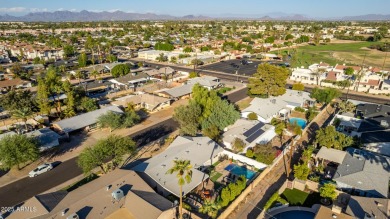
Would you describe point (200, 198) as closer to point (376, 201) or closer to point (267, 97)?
point (376, 201)

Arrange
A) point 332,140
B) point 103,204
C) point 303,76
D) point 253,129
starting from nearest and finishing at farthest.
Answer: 1. point 103,204
2. point 332,140
3. point 253,129
4. point 303,76

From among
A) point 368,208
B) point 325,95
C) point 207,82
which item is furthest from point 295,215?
point 207,82

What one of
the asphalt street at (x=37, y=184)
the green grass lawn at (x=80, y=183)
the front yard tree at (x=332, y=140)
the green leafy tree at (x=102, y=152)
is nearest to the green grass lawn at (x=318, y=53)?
the front yard tree at (x=332, y=140)

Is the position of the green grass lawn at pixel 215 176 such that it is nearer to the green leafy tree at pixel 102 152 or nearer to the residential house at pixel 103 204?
the residential house at pixel 103 204

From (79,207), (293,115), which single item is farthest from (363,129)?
(79,207)

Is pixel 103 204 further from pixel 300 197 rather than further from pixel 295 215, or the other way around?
pixel 300 197

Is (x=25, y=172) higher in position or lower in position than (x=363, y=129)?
lower
